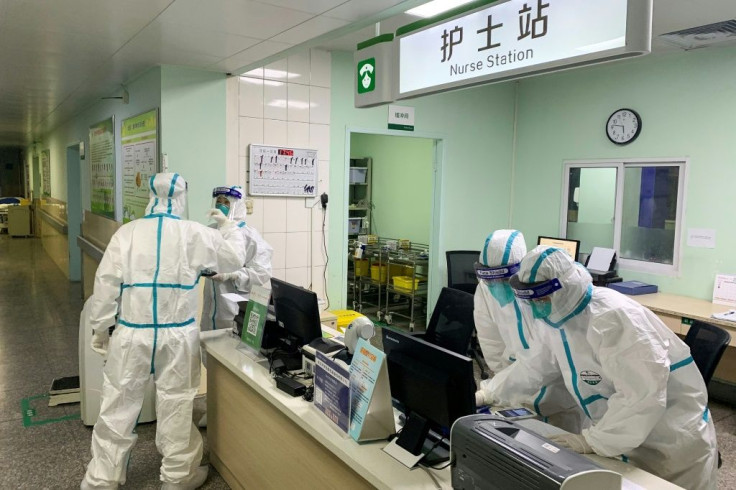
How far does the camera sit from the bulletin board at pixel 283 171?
449cm

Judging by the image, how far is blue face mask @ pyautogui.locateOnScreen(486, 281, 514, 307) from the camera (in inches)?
89.4

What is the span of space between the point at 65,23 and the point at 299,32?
134 cm

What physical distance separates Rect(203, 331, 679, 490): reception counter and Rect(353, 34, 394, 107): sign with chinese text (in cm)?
143

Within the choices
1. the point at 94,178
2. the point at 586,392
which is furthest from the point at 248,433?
the point at 94,178

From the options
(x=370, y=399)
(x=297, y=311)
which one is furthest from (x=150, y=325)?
(x=370, y=399)

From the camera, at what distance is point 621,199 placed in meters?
5.18

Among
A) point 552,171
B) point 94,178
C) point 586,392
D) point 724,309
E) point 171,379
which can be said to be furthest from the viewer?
→ point 94,178

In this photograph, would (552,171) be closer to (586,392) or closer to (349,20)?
(349,20)

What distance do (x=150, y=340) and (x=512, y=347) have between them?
179 cm

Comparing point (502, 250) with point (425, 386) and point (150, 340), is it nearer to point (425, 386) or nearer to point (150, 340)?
point (425, 386)

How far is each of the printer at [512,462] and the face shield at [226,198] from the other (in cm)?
289

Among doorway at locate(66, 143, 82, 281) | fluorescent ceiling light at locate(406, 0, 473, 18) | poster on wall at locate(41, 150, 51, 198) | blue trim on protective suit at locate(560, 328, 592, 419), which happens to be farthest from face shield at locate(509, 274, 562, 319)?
poster on wall at locate(41, 150, 51, 198)

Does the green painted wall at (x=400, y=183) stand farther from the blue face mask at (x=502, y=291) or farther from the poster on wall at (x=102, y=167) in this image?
the blue face mask at (x=502, y=291)

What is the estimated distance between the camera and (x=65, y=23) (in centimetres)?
308
